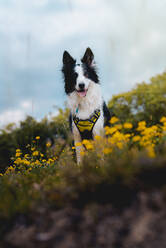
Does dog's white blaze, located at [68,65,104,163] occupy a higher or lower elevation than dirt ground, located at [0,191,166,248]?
higher

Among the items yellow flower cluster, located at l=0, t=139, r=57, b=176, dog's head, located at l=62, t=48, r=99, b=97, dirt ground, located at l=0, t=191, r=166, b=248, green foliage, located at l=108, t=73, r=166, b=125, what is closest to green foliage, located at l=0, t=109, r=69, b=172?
green foliage, located at l=108, t=73, r=166, b=125

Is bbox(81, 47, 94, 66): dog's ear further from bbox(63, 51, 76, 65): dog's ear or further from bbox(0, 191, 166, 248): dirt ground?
bbox(0, 191, 166, 248): dirt ground

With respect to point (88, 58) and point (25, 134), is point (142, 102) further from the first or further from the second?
point (88, 58)

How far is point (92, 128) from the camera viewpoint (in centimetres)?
567

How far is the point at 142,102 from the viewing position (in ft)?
59.7

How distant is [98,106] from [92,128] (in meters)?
0.51

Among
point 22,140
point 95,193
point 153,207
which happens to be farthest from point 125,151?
point 22,140

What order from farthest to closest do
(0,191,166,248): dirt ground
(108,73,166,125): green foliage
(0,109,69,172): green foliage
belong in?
(108,73,166,125): green foliage < (0,109,69,172): green foliage < (0,191,166,248): dirt ground

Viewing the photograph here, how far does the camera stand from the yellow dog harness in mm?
5664

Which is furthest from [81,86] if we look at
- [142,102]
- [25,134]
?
[142,102]

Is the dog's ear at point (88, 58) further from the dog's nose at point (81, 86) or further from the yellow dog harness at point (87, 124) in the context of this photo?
the yellow dog harness at point (87, 124)

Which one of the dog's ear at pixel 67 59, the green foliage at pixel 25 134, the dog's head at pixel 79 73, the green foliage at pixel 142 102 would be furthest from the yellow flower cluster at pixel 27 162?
the green foliage at pixel 142 102

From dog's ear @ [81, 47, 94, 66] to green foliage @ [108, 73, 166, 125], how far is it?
37.2ft

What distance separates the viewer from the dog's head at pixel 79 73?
5668mm
